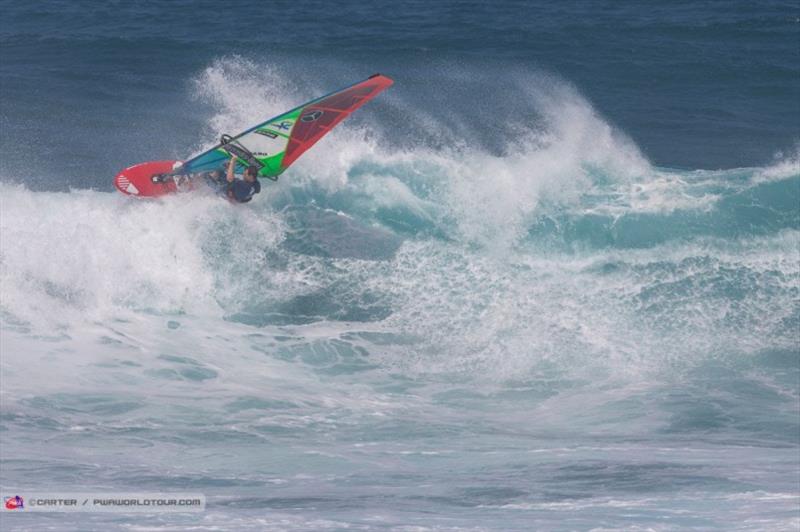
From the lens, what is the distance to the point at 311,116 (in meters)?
26.5

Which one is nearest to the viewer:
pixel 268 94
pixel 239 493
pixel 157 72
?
pixel 239 493

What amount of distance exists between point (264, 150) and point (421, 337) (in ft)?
20.6

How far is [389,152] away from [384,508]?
48.0 ft

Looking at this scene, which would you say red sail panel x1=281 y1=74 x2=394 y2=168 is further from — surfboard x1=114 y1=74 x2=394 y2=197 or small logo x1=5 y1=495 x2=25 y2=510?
small logo x1=5 y1=495 x2=25 y2=510

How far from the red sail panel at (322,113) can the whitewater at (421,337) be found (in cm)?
178

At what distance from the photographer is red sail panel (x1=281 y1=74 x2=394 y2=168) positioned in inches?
1039

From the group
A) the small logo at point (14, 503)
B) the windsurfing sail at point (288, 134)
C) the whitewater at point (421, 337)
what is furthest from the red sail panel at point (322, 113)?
the small logo at point (14, 503)

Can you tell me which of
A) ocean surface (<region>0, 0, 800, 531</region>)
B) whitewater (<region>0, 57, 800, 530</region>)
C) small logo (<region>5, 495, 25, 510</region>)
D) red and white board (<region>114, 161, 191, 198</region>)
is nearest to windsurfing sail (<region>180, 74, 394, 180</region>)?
red and white board (<region>114, 161, 191, 198</region>)

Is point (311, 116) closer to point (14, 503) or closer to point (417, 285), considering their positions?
point (417, 285)

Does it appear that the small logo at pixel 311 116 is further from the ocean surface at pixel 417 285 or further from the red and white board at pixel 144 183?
the red and white board at pixel 144 183

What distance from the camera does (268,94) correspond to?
32.1m

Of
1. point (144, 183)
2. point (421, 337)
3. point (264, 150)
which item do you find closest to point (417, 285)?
point (421, 337)

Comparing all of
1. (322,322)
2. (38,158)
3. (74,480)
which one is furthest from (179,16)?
(74,480)

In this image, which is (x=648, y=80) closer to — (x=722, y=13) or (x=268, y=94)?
(x=722, y=13)
